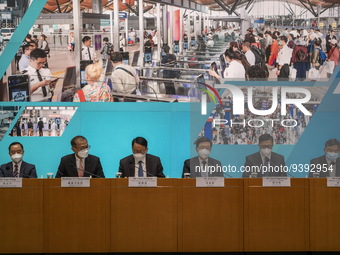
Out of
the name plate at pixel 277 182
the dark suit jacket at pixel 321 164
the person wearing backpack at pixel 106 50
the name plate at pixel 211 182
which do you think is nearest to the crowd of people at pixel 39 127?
the person wearing backpack at pixel 106 50

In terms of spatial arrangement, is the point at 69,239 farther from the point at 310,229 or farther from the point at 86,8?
the point at 86,8

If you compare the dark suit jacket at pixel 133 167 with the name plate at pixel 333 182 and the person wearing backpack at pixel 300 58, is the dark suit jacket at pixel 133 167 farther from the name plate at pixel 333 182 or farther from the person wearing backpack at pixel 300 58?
the person wearing backpack at pixel 300 58

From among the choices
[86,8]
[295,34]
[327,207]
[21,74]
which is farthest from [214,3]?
[327,207]

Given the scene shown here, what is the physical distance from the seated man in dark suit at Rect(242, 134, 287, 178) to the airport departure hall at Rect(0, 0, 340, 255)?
0.01m

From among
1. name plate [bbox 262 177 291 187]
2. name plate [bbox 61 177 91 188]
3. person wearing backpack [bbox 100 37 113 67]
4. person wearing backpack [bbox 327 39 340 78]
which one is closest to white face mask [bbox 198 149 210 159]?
name plate [bbox 262 177 291 187]

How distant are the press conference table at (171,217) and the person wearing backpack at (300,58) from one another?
11.0 feet

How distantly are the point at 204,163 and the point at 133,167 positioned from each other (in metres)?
1.04

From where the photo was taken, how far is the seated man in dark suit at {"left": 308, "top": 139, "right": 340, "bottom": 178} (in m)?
6.10

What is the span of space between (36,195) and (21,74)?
3.29m

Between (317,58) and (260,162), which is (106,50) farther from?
(260,162)

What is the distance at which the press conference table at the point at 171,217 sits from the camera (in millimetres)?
5887

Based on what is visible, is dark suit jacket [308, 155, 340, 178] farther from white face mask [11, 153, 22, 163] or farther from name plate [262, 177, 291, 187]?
white face mask [11, 153, 22, 163]

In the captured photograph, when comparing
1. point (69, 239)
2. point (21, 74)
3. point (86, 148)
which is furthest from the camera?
point (21, 74)

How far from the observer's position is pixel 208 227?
5914mm
